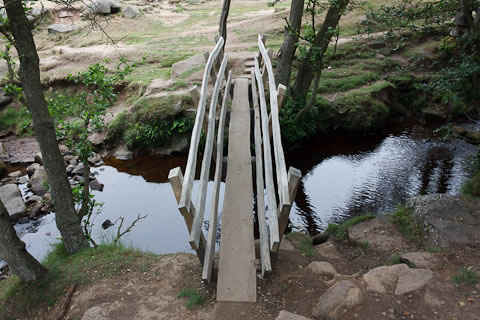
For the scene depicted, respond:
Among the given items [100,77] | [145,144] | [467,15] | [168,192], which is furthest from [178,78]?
[467,15]

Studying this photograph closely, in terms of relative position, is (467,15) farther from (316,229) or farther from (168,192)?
(168,192)

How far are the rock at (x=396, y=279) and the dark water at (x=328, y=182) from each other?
12.2 feet

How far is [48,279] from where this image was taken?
455cm

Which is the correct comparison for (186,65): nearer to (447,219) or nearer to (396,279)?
(447,219)

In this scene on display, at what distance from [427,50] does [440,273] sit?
12.6 m

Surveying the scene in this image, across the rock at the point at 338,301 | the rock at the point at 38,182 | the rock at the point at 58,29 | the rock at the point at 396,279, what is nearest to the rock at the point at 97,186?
the rock at the point at 38,182

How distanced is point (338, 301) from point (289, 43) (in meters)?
8.35

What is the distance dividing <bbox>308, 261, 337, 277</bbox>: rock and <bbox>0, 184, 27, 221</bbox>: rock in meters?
7.19

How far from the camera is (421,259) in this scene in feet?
14.5

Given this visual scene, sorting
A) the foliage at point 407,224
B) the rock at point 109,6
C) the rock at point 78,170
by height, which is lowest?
the rock at point 78,170

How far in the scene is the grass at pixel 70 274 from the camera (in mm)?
4340

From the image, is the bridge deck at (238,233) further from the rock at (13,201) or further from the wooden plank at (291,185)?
the rock at (13,201)

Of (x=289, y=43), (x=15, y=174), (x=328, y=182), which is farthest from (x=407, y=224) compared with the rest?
(x=15, y=174)

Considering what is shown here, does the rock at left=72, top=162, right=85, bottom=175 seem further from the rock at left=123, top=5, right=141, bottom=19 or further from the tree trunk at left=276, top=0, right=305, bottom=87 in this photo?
the rock at left=123, top=5, right=141, bottom=19
